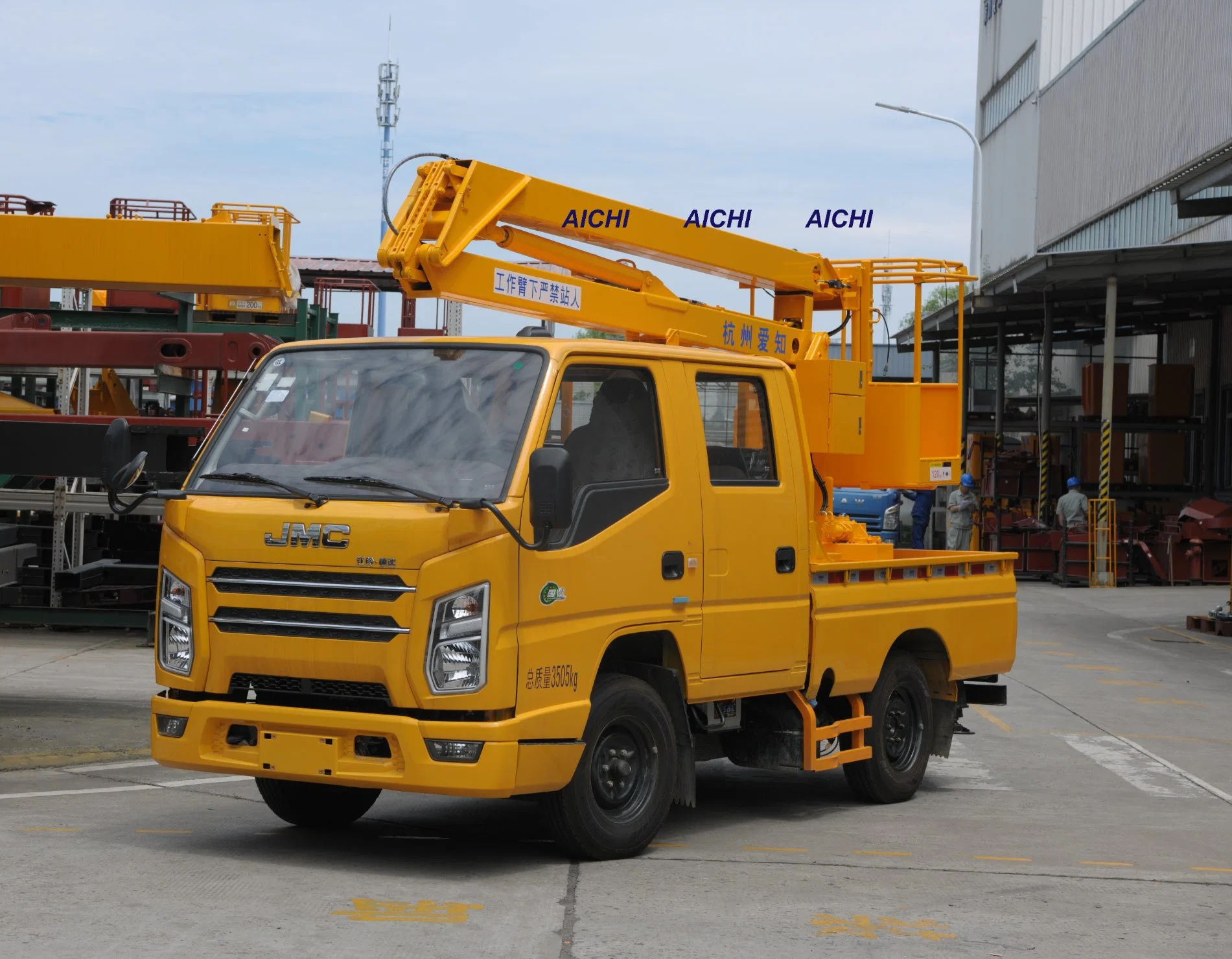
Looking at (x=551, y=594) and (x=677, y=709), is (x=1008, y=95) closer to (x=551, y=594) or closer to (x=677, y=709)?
(x=677, y=709)

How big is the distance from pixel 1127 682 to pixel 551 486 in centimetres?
1143

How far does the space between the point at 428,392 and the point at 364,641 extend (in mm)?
1230

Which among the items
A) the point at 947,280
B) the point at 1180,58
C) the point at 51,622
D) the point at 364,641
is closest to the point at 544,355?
the point at 364,641

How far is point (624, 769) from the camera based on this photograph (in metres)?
7.59

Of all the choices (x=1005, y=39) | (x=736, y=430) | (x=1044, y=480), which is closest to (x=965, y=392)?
(x=1005, y=39)

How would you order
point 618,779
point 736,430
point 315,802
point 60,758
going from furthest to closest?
point 60,758 → point 736,430 → point 315,802 → point 618,779

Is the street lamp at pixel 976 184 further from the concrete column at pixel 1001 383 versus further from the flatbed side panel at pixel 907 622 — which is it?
the flatbed side panel at pixel 907 622

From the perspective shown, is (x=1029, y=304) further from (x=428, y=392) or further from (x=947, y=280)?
(x=428, y=392)

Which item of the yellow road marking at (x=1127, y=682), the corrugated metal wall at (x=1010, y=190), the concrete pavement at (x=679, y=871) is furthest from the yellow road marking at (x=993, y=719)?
the corrugated metal wall at (x=1010, y=190)

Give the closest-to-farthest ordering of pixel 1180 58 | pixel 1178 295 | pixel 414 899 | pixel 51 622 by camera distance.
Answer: pixel 414 899, pixel 51 622, pixel 1180 58, pixel 1178 295

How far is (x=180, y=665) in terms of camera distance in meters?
7.38

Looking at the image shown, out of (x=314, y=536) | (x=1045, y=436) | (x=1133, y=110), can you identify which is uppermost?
(x=1133, y=110)

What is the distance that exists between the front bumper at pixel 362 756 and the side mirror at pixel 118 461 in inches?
41.3

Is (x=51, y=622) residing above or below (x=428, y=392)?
below
